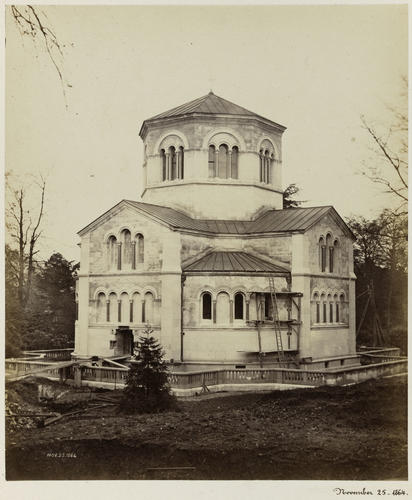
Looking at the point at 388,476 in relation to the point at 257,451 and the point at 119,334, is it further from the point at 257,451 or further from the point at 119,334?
the point at 119,334

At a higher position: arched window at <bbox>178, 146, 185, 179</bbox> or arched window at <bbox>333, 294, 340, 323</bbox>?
arched window at <bbox>178, 146, 185, 179</bbox>

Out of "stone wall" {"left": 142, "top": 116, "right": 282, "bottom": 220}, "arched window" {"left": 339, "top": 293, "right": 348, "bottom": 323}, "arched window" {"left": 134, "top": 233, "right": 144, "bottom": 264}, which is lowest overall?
"arched window" {"left": 339, "top": 293, "right": 348, "bottom": 323}

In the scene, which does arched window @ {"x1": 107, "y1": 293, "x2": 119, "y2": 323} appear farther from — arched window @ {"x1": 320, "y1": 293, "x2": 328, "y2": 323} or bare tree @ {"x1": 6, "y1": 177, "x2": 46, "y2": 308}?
arched window @ {"x1": 320, "y1": 293, "x2": 328, "y2": 323}

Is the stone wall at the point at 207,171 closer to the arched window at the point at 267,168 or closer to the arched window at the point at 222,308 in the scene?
the arched window at the point at 267,168

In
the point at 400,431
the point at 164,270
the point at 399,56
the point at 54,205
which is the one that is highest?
the point at 399,56

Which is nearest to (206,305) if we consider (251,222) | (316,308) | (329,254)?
(316,308)

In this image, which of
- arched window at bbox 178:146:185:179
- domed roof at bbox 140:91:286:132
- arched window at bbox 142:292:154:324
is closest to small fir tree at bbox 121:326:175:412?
arched window at bbox 142:292:154:324
